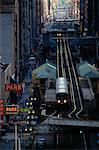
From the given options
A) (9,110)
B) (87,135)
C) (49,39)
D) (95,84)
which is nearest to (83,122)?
(87,135)

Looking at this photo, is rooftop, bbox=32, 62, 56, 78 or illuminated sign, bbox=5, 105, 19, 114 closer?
illuminated sign, bbox=5, 105, 19, 114

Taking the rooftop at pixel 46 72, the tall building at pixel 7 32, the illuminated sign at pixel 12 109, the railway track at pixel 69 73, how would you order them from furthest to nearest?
1. the rooftop at pixel 46 72
2. the tall building at pixel 7 32
3. the railway track at pixel 69 73
4. the illuminated sign at pixel 12 109

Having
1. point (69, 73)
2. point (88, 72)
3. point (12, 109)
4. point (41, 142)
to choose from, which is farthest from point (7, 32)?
point (12, 109)

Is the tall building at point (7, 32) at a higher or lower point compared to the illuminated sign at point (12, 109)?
higher

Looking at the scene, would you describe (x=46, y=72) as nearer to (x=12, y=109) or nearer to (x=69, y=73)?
(x=69, y=73)

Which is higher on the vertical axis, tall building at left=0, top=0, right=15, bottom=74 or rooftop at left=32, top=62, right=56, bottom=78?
tall building at left=0, top=0, right=15, bottom=74

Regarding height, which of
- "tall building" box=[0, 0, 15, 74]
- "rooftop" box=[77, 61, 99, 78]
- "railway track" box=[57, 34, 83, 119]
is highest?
"tall building" box=[0, 0, 15, 74]

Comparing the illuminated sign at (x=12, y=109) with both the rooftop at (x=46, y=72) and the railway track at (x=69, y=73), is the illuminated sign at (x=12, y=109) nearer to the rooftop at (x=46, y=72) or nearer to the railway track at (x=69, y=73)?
the railway track at (x=69, y=73)

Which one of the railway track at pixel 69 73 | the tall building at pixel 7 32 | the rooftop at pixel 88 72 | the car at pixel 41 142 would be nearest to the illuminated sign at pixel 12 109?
the car at pixel 41 142

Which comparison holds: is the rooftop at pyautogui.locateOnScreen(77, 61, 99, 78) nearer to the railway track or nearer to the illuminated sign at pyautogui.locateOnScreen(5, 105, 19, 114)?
the railway track

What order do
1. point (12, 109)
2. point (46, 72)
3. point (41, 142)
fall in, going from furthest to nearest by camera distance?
point (46, 72) < point (41, 142) < point (12, 109)

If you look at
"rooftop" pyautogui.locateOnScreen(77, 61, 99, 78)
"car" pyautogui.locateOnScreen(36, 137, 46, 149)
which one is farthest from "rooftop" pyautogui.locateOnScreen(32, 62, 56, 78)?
"car" pyautogui.locateOnScreen(36, 137, 46, 149)

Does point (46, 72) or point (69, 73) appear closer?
point (46, 72)

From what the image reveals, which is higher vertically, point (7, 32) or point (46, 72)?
point (7, 32)
